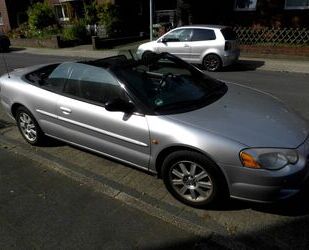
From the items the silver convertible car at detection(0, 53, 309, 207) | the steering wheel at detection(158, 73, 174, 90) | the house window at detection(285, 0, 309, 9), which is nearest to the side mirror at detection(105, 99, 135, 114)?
the silver convertible car at detection(0, 53, 309, 207)

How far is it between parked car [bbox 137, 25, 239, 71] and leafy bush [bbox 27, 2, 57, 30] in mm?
16651

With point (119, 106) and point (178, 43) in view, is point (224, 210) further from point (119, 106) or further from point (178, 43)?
point (178, 43)

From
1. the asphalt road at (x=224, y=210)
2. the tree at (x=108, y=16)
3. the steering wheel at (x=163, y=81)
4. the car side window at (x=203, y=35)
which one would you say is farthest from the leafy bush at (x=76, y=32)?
the steering wheel at (x=163, y=81)

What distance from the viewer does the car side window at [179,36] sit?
13.2 metres

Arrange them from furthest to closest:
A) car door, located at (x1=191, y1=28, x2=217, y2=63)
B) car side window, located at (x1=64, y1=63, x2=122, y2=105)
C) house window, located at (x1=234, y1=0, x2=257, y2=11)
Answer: house window, located at (x1=234, y1=0, x2=257, y2=11), car door, located at (x1=191, y1=28, x2=217, y2=63), car side window, located at (x1=64, y1=63, x2=122, y2=105)

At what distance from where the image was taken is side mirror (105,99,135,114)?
4.05 meters

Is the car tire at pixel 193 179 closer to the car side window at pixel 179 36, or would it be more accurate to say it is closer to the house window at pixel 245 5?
the car side window at pixel 179 36

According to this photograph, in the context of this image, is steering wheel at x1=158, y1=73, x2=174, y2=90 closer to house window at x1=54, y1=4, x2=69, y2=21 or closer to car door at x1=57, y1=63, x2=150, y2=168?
car door at x1=57, y1=63, x2=150, y2=168

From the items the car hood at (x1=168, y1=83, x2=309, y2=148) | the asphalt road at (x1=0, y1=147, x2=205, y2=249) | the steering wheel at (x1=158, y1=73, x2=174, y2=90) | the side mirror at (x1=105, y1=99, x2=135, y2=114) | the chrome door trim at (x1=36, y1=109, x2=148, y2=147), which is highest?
the steering wheel at (x1=158, y1=73, x2=174, y2=90)

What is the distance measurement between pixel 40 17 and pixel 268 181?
87.6 ft

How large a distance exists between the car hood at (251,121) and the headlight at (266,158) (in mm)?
72

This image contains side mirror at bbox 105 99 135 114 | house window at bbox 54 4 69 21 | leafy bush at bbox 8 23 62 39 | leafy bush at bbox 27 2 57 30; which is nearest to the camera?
side mirror at bbox 105 99 135 114

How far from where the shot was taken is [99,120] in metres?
4.42

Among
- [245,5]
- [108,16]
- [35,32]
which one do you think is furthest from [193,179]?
[35,32]
